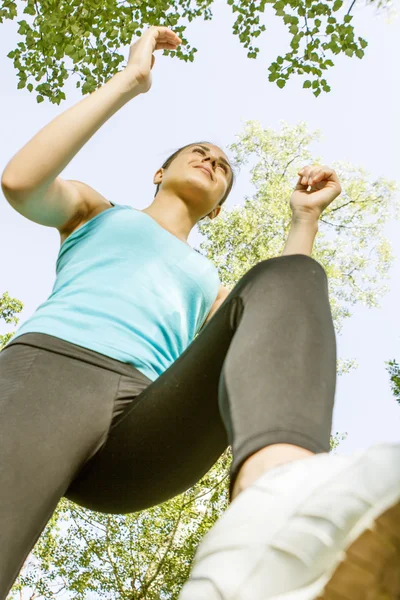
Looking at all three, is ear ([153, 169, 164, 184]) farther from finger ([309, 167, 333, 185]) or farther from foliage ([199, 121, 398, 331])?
A: foliage ([199, 121, 398, 331])

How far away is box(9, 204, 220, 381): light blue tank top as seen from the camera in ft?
4.83

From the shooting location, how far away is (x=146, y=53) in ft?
5.65

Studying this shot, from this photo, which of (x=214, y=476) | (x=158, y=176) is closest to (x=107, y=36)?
(x=158, y=176)

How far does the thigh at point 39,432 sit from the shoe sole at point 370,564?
788mm

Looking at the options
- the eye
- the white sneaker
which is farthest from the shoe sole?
the eye

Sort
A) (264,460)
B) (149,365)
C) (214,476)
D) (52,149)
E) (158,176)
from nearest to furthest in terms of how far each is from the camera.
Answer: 1. (264,460)
2. (52,149)
3. (149,365)
4. (158,176)
5. (214,476)

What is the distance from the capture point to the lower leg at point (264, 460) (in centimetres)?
71

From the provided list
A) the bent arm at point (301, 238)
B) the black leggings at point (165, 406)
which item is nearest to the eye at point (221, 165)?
the bent arm at point (301, 238)

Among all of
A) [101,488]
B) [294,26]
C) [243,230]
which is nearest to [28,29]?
[294,26]

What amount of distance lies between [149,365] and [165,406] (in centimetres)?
31

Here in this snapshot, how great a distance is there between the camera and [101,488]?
1.39 meters

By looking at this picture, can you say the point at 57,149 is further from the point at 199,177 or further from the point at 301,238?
the point at 199,177

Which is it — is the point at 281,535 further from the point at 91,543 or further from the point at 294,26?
the point at 91,543

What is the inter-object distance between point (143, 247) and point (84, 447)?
657 millimetres
